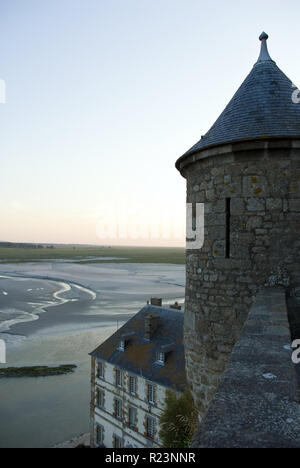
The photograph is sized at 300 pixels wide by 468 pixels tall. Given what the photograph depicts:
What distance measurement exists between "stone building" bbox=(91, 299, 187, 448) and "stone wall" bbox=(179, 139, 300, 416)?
8.12m

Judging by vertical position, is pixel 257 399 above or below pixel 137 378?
above

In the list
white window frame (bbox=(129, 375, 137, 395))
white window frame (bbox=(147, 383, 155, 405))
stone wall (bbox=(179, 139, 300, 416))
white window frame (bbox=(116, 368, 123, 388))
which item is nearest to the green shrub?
stone wall (bbox=(179, 139, 300, 416))

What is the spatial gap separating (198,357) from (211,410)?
9.84 ft

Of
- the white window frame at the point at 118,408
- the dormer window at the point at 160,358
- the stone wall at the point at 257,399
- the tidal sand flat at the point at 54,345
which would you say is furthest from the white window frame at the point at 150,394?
the stone wall at the point at 257,399

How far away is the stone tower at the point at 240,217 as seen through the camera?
398 centimetres

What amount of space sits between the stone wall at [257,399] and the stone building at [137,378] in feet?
32.7

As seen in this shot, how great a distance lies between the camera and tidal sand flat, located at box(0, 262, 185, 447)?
46.5ft

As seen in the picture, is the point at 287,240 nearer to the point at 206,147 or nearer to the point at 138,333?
the point at 206,147

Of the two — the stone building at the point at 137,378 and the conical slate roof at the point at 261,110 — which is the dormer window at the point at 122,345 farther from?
the conical slate roof at the point at 261,110

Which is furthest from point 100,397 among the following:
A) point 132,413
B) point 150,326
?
point 150,326

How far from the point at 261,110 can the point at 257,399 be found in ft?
12.4

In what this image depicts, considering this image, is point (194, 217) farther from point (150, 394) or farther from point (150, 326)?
point (150, 326)

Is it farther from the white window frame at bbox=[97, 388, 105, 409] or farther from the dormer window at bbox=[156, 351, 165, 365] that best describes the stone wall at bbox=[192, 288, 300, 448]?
the white window frame at bbox=[97, 388, 105, 409]

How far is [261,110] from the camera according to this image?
14.4 ft
